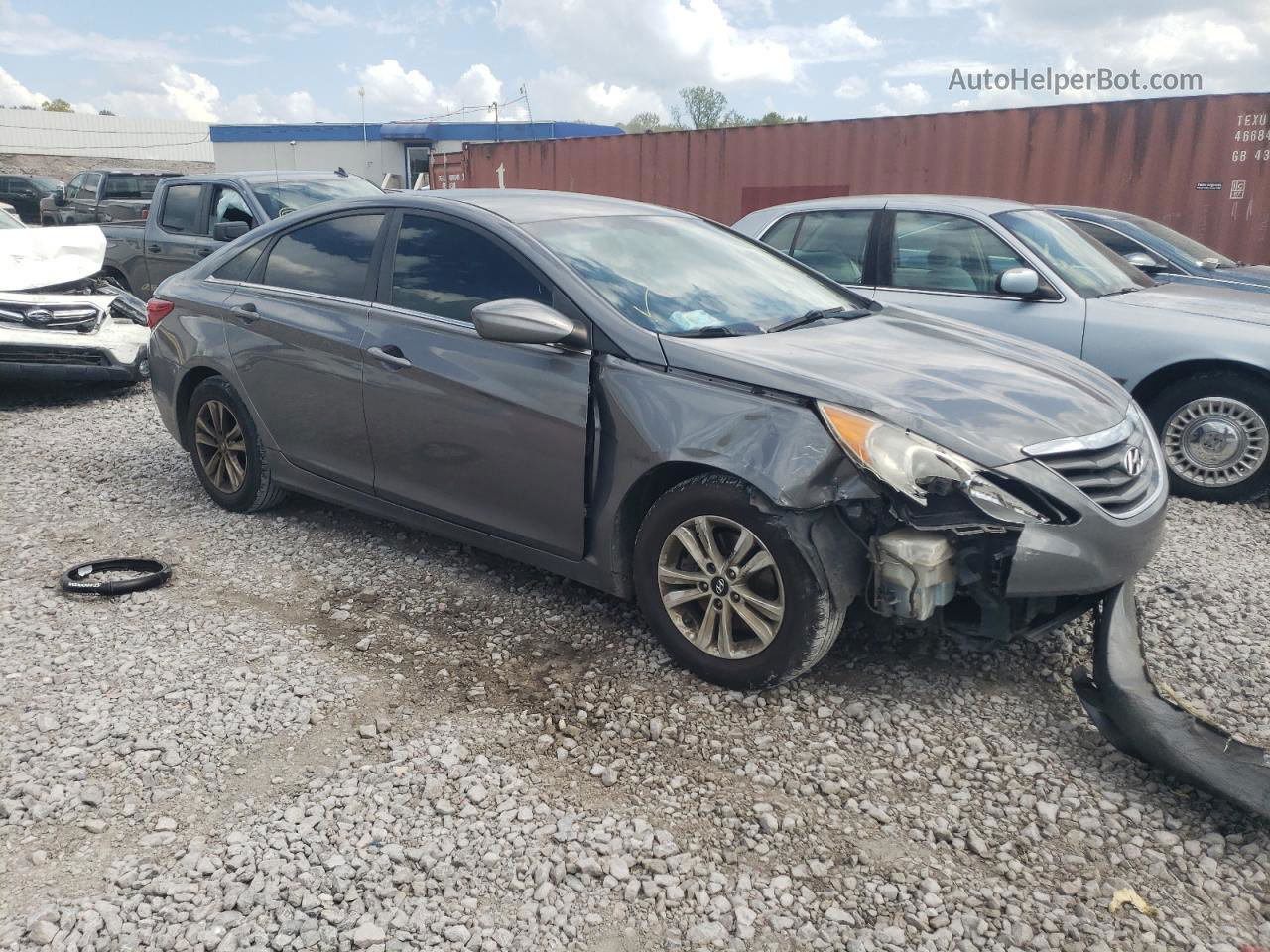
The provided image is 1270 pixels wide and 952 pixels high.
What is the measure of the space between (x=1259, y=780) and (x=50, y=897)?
3043mm

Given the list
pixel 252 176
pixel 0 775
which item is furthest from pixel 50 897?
pixel 252 176

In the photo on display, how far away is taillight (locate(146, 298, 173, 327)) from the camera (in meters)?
5.25

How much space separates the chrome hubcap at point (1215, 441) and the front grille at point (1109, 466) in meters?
2.49

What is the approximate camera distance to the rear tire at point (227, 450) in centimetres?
494

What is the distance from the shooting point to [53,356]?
7.71 meters

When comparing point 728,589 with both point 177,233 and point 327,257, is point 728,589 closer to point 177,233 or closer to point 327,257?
point 327,257

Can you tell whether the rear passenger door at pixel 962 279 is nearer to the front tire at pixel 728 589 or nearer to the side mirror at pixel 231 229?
the front tire at pixel 728 589

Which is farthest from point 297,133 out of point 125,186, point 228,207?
point 228,207

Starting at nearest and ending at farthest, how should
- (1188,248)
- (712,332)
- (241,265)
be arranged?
1. (712,332)
2. (241,265)
3. (1188,248)

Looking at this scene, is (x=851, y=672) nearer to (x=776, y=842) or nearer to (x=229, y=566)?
(x=776, y=842)

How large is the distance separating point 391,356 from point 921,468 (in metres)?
2.17

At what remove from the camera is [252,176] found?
9.27m

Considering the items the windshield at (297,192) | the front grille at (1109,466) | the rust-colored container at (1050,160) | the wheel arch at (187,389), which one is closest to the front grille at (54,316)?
the windshield at (297,192)

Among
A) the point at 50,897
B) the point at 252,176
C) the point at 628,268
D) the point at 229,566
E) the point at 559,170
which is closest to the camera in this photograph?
the point at 50,897
